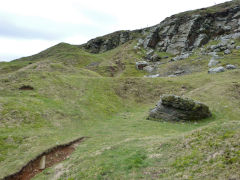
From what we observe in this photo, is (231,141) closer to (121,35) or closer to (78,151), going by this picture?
(78,151)

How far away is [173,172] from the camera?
10.1 m

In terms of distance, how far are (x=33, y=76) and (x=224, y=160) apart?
49737mm

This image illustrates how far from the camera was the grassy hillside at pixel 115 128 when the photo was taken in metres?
11.1

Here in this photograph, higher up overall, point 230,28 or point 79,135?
point 230,28

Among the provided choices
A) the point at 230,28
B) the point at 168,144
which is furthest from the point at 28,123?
the point at 230,28

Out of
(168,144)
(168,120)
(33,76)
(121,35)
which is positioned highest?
→ (121,35)

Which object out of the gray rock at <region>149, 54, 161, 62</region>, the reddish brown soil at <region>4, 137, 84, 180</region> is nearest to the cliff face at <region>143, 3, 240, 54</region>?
the gray rock at <region>149, 54, 161, 62</region>

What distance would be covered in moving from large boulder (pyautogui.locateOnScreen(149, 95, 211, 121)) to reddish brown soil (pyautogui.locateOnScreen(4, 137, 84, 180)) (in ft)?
56.0

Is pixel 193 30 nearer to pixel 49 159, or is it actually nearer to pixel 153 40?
pixel 153 40

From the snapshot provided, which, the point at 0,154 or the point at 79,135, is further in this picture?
the point at 79,135

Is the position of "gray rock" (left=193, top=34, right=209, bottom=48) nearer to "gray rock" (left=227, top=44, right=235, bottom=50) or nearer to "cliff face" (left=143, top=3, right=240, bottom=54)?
"cliff face" (left=143, top=3, right=240, bottom=54)

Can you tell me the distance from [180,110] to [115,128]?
13.0m

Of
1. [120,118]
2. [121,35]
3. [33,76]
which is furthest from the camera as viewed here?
[121,35]

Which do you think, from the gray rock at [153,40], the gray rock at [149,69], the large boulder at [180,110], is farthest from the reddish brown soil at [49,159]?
the gray rock at [153,40]
